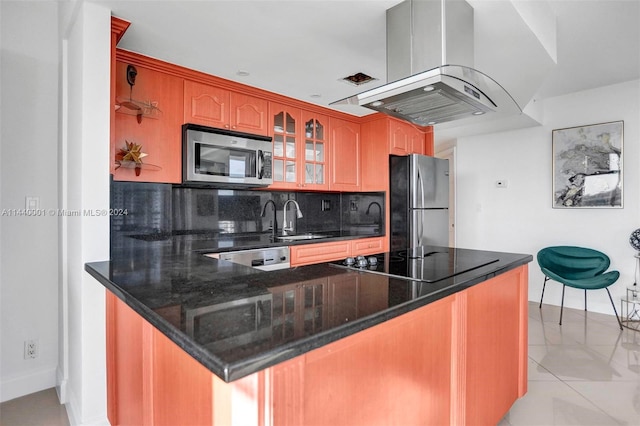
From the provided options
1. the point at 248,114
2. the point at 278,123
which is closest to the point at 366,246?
the point at 278,123

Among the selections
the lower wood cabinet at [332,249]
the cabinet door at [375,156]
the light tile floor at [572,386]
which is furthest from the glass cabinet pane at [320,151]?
the light tile floor at [572,386]

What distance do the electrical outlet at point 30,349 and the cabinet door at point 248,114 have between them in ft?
6.64

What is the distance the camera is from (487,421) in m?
1.61

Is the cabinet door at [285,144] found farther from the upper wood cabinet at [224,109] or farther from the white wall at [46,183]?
the white wall at [46,183]

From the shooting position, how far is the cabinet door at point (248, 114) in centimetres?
295

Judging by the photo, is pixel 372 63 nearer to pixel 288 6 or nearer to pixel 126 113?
pixel 288 6

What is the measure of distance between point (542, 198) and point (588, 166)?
589 millimetres

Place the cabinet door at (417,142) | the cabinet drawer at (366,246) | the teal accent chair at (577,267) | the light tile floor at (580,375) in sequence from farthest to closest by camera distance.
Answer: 1. the cabinet door at (417,142)
2. the cabinet drawer at (366,246)
3. the teal accent chair at (577,267)
4. the light tile floor at (580,375)

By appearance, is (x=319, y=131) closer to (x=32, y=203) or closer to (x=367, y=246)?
(x=367, y=246)

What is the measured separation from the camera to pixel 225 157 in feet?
9.27

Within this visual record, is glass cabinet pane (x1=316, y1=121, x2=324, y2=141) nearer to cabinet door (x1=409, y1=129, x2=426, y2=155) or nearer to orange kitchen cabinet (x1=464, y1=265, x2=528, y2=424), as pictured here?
cabinet door (x1=409, y1=129, x2=426, y2=155)

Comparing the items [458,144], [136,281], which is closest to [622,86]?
[458,144]

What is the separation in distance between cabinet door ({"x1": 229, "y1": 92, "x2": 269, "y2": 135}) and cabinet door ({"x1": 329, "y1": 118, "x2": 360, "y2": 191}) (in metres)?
0.93

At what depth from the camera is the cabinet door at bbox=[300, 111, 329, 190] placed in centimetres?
356
